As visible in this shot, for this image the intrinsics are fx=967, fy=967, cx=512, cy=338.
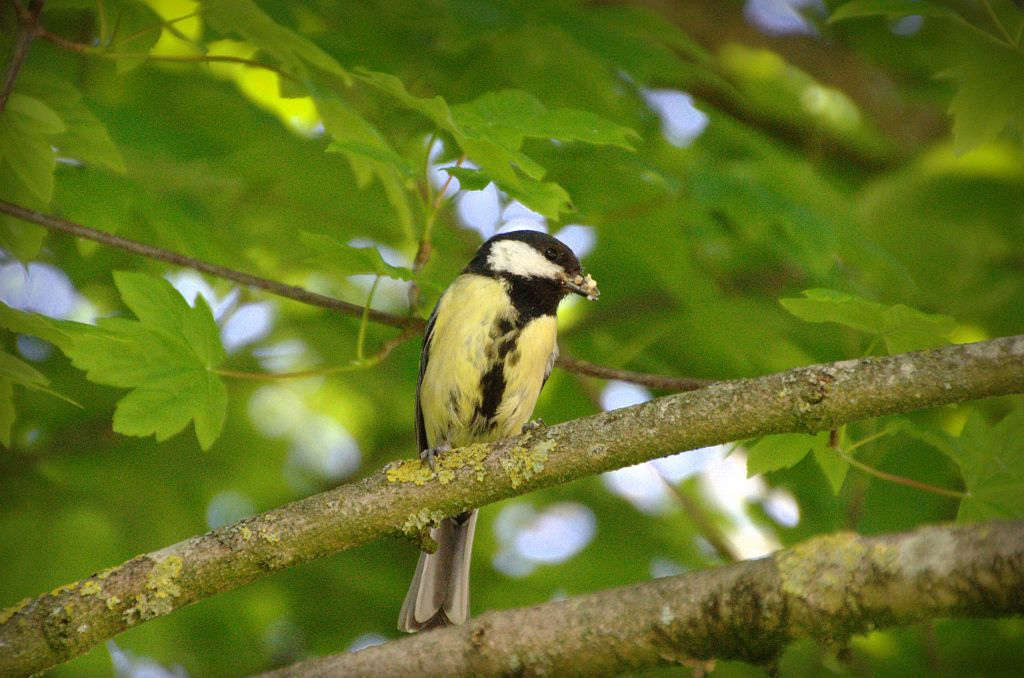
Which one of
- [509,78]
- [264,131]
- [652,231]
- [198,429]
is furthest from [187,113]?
[652,231]

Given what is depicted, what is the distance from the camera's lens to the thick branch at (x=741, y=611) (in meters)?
1.76

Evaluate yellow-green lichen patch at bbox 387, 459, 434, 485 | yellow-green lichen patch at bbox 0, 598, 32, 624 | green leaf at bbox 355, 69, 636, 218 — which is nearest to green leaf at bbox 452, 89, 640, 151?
green leaf at bbox 355, 69, 636, 218

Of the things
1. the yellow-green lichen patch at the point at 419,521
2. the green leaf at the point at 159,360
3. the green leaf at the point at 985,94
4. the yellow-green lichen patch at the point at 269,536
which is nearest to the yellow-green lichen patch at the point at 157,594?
the yellow-green lichen patch at the point at 269,536

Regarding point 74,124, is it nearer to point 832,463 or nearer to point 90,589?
point 90,589

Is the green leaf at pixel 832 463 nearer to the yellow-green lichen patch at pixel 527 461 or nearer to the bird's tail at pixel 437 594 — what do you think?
the yellow-green lichen patch at pixel 527 461

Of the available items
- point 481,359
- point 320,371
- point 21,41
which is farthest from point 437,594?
point 21,41

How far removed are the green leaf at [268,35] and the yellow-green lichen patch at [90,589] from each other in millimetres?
1447

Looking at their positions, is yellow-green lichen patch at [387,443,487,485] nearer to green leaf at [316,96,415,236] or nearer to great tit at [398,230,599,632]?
green leaf at [316,96,415,236]

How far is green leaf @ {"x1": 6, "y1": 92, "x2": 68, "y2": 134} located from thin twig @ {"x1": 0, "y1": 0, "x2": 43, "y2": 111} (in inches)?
0.9

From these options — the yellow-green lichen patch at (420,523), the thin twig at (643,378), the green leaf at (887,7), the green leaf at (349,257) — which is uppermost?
the green leaf at (887,7)

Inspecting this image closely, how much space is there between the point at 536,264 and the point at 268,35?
163 cm

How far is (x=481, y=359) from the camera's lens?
375 cm

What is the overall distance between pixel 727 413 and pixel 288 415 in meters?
3.51

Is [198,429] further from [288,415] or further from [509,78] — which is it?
[288,415]
